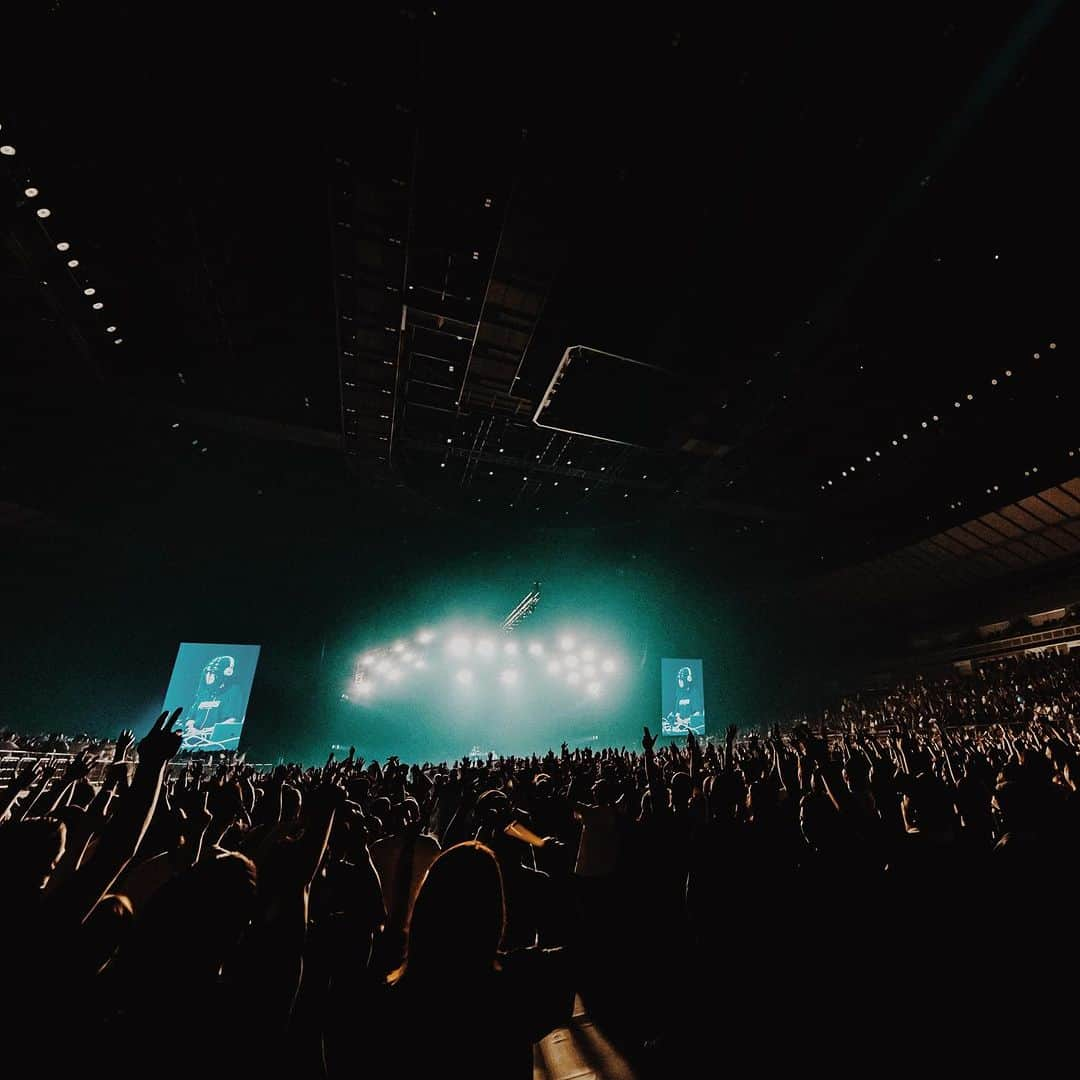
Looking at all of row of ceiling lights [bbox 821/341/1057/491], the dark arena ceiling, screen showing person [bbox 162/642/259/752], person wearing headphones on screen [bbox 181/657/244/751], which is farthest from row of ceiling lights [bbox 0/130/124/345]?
row of ceiling lights [bbox 821/341/1057/491]

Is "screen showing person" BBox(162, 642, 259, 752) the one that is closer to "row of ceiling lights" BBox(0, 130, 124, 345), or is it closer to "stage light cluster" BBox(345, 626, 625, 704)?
"stage light cluster" BBox(345, 626, 625, 704)

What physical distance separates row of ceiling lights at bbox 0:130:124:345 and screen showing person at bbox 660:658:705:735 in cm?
2004

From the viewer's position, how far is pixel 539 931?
2.42 meters

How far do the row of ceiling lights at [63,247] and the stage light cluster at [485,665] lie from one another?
457 inches

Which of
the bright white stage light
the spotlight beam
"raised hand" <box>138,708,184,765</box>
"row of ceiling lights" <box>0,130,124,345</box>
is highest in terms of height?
"row of ceiling lights" <box>0,130,124,345</box>

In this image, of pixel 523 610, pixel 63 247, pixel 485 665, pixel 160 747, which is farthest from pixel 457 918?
pixel 485 665

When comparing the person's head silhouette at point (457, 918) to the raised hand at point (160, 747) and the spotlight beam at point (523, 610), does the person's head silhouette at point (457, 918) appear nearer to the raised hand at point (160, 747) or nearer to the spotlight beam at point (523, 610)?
the raised hand at point (160, 747)

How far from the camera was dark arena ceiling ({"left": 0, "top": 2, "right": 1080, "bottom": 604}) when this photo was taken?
5.74 m

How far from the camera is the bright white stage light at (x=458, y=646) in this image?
19.5 metres

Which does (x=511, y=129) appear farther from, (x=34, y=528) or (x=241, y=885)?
(x=34, y=528)

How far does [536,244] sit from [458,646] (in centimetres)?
1496

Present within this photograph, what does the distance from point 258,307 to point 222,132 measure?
318 centimetres

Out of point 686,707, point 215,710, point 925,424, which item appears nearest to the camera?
point 925,424

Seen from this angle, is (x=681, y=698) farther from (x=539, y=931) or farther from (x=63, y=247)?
(x=63, y=247)
